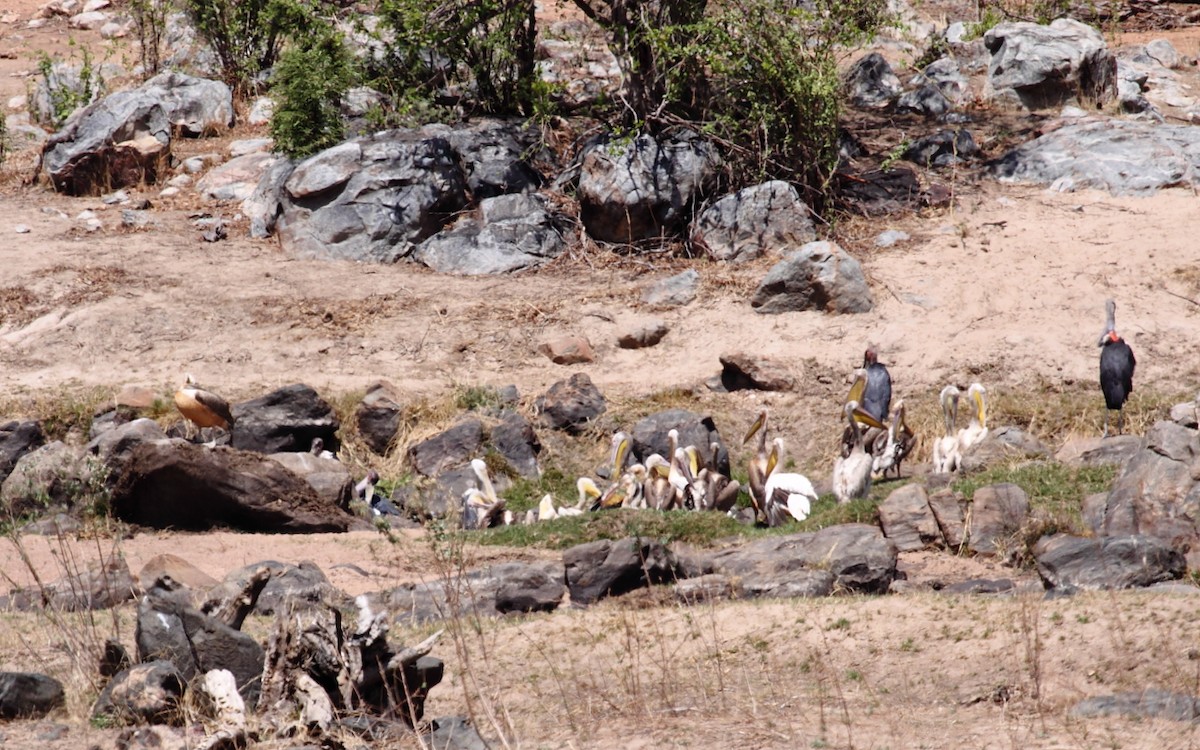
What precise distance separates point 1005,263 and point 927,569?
718 centimetres

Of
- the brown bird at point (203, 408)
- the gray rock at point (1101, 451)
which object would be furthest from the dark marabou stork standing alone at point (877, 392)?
the brown bird at point (203, 408)

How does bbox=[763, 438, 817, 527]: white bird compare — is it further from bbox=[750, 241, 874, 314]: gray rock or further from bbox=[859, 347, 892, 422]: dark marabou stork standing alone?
bbox=[750, 241, 874, 314]: gray rock

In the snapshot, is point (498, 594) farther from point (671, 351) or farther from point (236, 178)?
point (236, 178)

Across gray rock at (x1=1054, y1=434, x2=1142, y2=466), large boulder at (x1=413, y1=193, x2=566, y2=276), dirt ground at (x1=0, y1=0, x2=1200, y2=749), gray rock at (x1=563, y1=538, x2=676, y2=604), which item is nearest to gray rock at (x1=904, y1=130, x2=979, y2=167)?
dirt ground at (x1=0, y1=0, x2=1200, y2=749)

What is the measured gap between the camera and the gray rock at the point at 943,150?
18094mm

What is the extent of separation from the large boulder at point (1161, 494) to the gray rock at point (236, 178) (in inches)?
484

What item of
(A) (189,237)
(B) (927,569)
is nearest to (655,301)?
(A) (189,237)

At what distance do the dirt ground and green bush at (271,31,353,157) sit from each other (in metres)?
1.26

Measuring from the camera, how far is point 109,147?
750 inches

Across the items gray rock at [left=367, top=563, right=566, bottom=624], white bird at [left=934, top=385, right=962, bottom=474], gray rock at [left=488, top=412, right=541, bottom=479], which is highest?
gray rock at [left=367, top=563, right=566, bottom=624]

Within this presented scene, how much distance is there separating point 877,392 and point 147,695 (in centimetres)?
854

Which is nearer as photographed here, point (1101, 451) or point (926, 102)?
point (1101, 451)

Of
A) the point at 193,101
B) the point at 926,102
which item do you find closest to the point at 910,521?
the point at 926,102

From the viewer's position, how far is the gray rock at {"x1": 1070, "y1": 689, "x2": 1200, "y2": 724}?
18.4 feet
